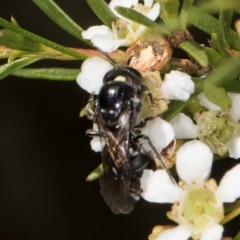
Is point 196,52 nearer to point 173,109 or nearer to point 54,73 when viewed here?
point 173,109

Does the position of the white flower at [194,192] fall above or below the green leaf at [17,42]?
below

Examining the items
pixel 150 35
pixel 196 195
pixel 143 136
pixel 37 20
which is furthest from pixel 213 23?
pixel 37 20

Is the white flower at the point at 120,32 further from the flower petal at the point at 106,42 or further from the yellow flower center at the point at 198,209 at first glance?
the yellow flower center at the point at 198,209

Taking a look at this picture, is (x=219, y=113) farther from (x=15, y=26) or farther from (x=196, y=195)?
(x=15, y=26)

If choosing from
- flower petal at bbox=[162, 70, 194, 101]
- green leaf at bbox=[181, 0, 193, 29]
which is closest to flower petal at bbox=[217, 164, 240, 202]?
flower petal at bbox=[162, 70, 194, 101]

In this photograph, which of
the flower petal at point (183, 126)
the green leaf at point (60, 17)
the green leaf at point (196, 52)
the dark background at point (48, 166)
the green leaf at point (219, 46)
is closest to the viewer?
the green leaf at point (196, 52)

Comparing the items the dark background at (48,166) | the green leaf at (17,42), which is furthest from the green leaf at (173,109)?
the dark background at (48,166)

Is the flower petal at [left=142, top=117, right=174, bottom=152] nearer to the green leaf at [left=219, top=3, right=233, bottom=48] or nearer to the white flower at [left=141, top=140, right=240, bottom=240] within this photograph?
the white flower at [left=141, top=140, right=240, bottom=240]
